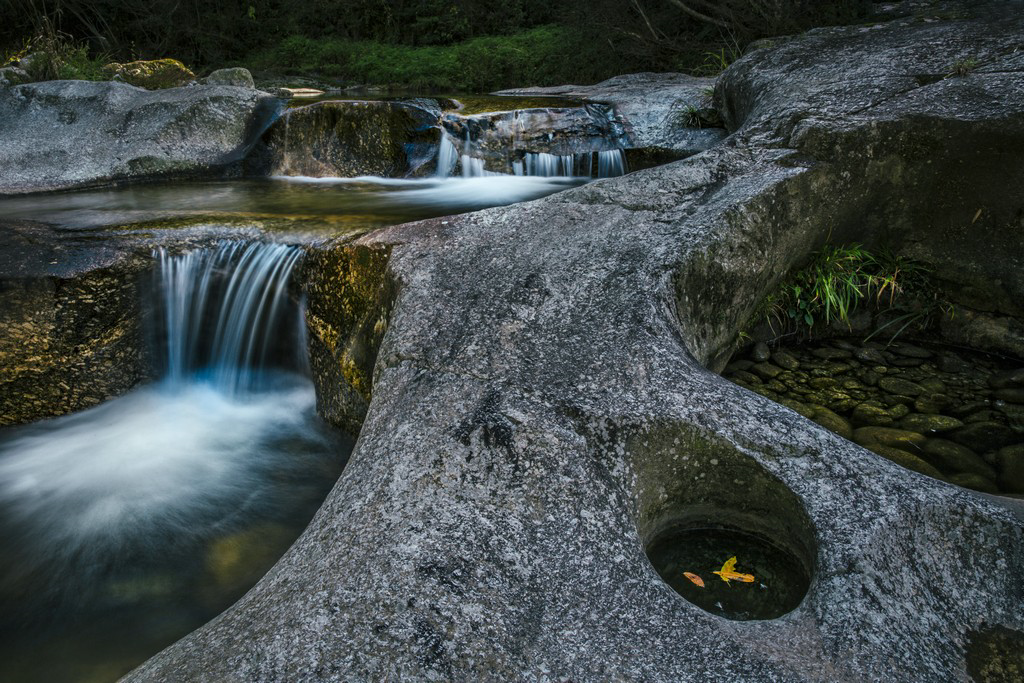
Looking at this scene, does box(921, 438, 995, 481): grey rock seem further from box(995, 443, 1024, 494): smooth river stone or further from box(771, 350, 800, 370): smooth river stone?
box(771, 350, 800, 370): smooth river stone

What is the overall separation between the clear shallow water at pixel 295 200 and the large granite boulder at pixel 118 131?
1.59 feet

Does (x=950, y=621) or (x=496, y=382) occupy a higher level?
(x=496, y=382)

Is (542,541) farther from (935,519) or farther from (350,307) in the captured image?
(350,307)

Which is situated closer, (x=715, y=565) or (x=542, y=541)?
(x=542, y=541)

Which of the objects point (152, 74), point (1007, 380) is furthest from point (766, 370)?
point (152, 74)

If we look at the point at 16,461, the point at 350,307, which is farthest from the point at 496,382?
the point at 16,461

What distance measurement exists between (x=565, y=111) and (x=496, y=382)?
6.45 metres

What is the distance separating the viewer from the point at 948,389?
393cm

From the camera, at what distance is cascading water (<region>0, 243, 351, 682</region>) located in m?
2.61

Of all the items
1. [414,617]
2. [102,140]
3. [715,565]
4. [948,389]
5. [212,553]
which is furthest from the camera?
[102,140]

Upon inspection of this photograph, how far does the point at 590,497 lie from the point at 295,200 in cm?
512

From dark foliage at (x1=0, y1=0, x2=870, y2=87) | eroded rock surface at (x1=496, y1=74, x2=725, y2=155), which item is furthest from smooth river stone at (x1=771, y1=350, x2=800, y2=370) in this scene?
dark foliage at (x1=0, y1=0, x2=870, y2=87)

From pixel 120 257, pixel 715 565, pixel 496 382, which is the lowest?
pixel 715 565

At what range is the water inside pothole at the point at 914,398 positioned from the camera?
3336mm
